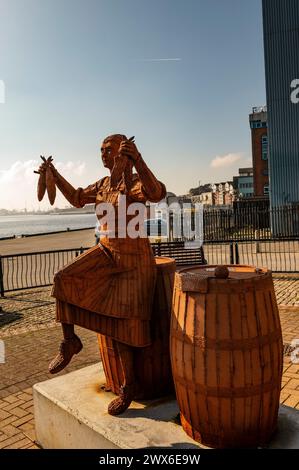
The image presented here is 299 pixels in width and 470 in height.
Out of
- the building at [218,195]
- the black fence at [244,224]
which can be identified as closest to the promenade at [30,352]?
the black fence at [244,224]

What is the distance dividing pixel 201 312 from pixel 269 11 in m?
28.4

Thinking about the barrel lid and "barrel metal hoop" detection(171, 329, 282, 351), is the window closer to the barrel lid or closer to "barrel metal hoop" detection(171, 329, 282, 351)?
the barrel lid

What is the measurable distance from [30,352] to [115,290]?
3675 millimetres

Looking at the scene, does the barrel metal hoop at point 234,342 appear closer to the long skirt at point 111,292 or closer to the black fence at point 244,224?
the long skirt at point 111,292

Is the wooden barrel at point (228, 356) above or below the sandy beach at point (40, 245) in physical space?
below

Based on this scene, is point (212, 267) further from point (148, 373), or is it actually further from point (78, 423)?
point (78, 423)

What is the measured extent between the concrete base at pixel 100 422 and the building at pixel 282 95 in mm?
25332

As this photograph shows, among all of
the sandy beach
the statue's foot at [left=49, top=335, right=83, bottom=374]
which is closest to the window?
the sandy beach

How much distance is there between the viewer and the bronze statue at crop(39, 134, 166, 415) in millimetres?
3225

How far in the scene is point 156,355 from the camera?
136 inches

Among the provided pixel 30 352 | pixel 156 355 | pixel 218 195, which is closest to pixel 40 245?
pixel 30 352

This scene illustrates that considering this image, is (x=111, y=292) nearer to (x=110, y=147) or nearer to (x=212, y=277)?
(x=212, y=277)

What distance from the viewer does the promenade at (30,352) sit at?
4027 millimetres

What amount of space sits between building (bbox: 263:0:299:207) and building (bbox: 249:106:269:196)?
16.4 m
